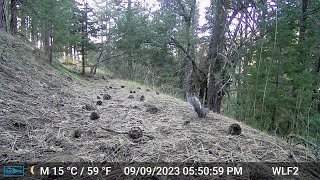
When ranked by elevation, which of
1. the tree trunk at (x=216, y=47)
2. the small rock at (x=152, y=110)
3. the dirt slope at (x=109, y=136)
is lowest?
the dirt slope at (x=109, y=136)

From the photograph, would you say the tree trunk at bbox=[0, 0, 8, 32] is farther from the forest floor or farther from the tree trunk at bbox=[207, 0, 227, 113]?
the tree trunk at bbox=[207, 0, 227, 113]

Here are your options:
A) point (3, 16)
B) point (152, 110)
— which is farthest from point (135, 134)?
point (3, 16)

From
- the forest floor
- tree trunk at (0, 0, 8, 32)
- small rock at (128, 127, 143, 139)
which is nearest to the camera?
the forest floor

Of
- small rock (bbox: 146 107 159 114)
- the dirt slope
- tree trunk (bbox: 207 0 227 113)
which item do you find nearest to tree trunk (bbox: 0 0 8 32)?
the dirt slope

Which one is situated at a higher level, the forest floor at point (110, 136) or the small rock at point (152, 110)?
the small rock at point (152, 110)

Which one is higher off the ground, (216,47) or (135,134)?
(216,47)

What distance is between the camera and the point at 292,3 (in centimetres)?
485

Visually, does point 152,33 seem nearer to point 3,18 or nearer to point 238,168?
point 3,18

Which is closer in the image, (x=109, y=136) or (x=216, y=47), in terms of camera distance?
Result: (x=109, y=136)

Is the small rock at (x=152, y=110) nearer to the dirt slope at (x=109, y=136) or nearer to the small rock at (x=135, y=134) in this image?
the dirt slope at (x=109, y=136)

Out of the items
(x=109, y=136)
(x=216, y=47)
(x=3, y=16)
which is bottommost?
(x=109, y=136)

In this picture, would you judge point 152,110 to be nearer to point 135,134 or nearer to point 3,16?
point 135,134

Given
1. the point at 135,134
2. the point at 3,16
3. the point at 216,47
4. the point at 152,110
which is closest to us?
the point at 135,134

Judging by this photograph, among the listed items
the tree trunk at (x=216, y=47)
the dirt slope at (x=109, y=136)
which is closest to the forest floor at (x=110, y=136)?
the dirt slope at (x=109, y=136)
